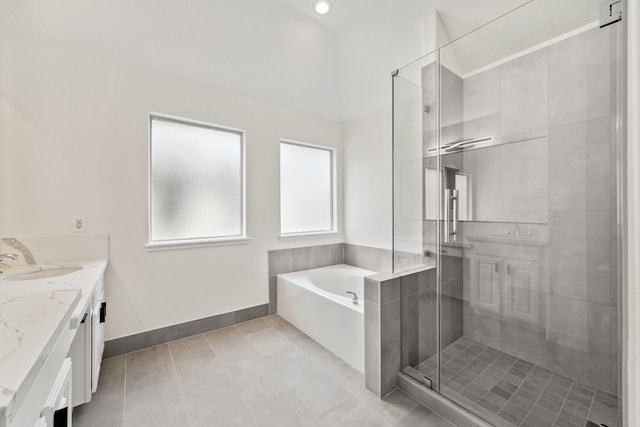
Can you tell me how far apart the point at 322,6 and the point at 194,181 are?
6.36ft

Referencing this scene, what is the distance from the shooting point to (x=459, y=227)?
206 centimetres

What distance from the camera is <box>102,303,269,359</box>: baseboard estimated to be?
2.18 m

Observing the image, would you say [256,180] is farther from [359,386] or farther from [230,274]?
[359,386]

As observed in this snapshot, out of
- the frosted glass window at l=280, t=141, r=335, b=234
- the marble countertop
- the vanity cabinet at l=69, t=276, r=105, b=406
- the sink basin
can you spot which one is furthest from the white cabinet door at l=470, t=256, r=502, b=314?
the sink basin

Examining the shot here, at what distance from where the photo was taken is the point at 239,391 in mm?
1765

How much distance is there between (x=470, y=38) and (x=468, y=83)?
34 cm

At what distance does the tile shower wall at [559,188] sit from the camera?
4.90 feet

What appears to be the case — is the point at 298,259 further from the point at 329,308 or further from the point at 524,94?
the point at 524,94

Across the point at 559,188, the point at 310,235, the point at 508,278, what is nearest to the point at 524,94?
the point at 559,188

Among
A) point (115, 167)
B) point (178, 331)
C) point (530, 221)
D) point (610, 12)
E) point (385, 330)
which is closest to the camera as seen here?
point (610, 12)

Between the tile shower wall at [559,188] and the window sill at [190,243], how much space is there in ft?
7.02

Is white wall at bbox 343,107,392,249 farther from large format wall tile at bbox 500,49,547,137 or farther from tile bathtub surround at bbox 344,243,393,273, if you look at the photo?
large format wall tile at bbox 500,49,547,137

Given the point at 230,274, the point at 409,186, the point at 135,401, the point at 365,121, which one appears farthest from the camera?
the point at 365,121

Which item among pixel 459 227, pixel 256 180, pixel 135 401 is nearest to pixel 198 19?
pixel 256 180
